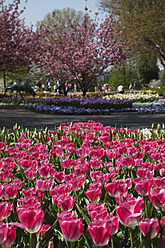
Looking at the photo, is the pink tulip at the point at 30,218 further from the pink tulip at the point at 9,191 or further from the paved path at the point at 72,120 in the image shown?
the paved path at the point at 72,120

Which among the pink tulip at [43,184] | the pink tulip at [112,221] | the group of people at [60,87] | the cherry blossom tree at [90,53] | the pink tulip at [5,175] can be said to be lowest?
the pink tulip at [5,175]

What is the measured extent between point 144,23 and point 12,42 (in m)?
11.1

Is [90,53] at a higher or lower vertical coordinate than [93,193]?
higher

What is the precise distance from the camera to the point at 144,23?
931 inches

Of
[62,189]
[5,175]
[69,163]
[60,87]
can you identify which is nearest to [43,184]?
[62,189]

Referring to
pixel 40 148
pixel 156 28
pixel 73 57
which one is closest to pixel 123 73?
pixel 156 28

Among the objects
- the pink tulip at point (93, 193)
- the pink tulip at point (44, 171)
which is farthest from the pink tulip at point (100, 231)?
the pink tulip at point (44, 171)

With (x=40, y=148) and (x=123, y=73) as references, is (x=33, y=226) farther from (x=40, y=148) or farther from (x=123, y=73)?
(x=123, y=73)

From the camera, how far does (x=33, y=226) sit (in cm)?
115

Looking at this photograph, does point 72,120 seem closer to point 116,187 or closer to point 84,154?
point 84,154

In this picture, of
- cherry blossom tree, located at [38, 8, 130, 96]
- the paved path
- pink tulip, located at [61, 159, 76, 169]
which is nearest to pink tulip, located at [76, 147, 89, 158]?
pink tulip, located at [61, 159, 76, 169]

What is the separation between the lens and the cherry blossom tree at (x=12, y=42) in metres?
22.0

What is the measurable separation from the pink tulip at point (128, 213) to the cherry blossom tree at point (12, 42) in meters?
21.2

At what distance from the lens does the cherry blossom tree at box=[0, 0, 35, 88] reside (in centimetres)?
2202
